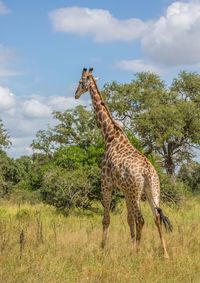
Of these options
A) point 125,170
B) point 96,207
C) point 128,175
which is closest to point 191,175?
point 96,207

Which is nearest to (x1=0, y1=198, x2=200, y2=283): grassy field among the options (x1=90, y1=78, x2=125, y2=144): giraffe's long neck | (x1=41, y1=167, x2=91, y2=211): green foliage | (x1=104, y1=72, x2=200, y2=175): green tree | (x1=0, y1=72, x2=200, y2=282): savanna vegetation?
(x1=0, y1=72, x2=200, y2=282): savanna vegetation

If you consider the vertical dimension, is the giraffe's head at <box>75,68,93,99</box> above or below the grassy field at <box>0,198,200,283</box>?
above

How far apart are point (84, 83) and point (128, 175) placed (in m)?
2.86

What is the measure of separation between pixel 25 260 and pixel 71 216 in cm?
698

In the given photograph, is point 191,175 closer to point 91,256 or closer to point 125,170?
point 125,170

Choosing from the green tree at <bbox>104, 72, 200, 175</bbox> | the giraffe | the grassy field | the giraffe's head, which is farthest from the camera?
the green tree at <bbox>104, 72, 200, 175</bbox>

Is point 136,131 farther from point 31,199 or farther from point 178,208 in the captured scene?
point 178,208

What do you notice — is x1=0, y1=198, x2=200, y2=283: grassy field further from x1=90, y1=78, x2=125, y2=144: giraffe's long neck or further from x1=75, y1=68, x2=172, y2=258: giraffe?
x1=90, y1=78, x2=125, y2=144: giraffe's long neck

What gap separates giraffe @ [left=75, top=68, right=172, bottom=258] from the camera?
9.69 m

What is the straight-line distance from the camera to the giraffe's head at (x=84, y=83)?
458 inches

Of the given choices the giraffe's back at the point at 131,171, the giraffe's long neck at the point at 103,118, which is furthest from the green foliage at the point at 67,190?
the giraffe's back at the point at 131,171

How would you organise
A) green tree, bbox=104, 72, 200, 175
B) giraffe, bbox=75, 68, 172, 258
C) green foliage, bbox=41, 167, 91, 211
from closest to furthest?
giraffe, bbox=75, 68, 172, 258 < green foliage, bbox=41, 167, 91, 211 < green tree, bbox=104, 72, 200, 175

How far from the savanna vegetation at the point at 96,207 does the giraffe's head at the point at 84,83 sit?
2960mm

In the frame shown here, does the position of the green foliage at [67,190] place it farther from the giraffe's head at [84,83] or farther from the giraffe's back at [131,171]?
the giraffe's back at [131,171]
